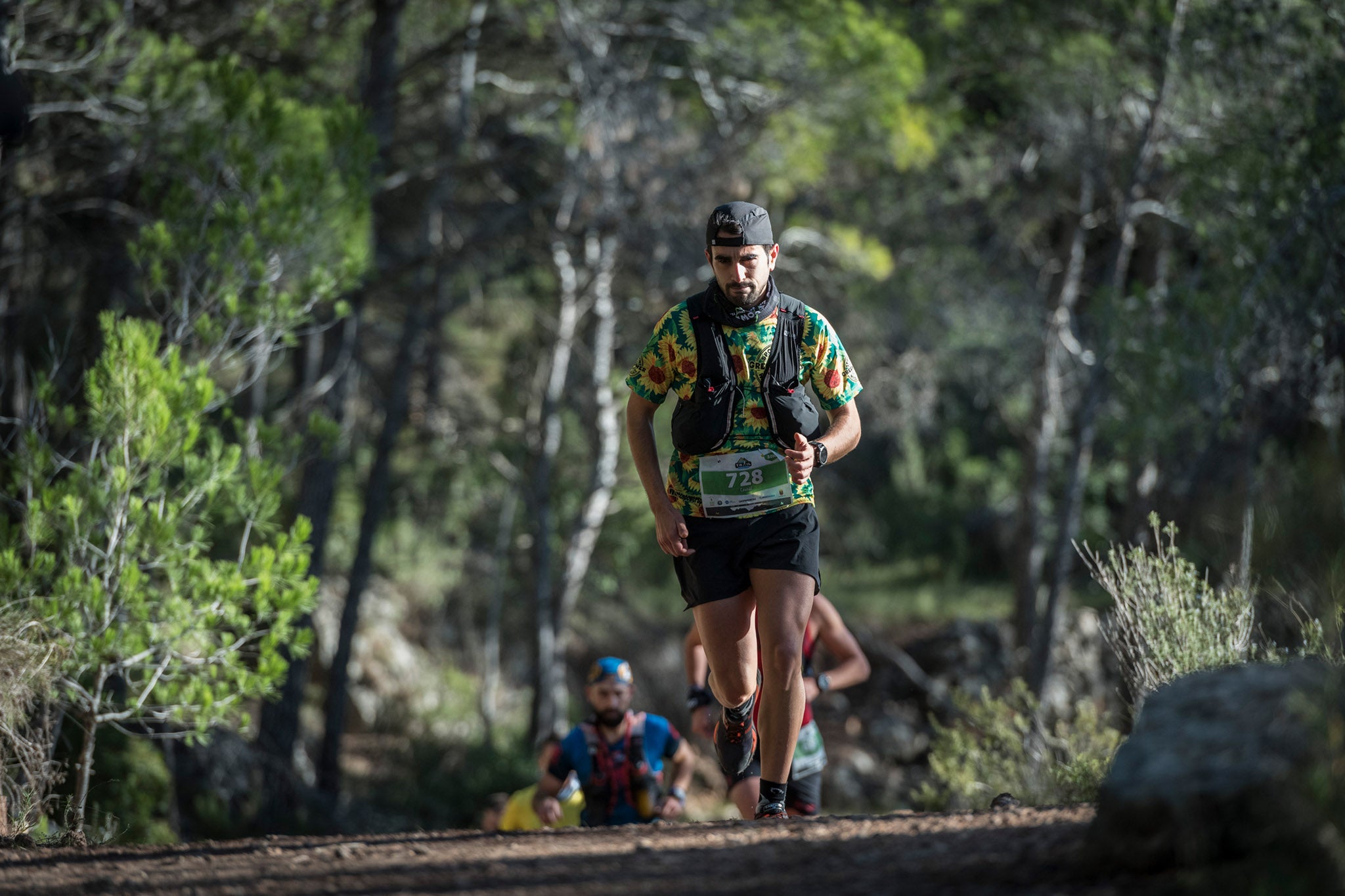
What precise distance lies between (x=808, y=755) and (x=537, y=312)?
10.5 m

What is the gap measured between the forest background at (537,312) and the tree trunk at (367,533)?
0.06 metres

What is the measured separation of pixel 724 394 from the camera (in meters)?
4.15

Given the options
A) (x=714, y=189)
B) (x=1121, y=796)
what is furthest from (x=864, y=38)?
(x=1121, y=796)

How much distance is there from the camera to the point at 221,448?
5711 mm

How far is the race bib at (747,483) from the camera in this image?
416 cm

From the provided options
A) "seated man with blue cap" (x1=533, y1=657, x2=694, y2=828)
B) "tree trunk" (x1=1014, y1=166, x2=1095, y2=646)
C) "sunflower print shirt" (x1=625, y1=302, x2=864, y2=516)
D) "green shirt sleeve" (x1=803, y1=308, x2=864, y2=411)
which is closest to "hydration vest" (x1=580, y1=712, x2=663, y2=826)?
"seated man with blue cap" (x1=533, y1=657, x2=694, y2=828)

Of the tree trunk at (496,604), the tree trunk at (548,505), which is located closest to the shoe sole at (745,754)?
the tree trunk at (548,505)

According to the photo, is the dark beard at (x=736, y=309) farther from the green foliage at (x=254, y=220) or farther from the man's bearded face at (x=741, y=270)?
the green foliage at (x=254, y=220)

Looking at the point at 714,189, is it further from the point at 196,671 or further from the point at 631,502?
the point at 196,671

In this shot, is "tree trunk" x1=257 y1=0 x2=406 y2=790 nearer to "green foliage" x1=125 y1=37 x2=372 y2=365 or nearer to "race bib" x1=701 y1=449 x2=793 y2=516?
"green foliage" x1=125 y1=37 x2=372 y2=365

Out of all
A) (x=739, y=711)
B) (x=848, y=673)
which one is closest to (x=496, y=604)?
(x=848, y=673)

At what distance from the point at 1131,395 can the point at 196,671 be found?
9.33 m

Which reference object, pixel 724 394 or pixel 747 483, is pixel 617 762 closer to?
pixel 747 483

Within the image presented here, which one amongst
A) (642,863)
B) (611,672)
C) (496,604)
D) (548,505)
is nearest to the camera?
(642,863)
